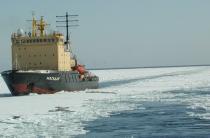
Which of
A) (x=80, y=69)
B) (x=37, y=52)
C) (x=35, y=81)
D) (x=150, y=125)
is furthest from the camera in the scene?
(x=80, y=69)

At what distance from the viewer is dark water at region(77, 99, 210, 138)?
13391mm

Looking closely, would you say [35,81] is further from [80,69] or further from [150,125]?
[150,125]

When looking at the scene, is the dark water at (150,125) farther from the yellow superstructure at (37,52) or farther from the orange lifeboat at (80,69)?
the orange lifeboat at (80,69)

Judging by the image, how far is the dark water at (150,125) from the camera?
13391 mm

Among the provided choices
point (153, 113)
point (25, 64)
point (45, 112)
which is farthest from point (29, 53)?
point (153, 113)

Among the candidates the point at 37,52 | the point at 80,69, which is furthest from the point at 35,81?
the point at 80,69

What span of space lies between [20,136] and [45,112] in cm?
667

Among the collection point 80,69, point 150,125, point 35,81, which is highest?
point 150,125

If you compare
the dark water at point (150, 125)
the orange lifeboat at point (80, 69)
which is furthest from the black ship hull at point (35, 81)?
the dark water at point (150, 125)

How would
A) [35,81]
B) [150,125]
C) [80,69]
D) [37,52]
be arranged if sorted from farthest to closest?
[80,69], [37,52], [35,81], [150,125]

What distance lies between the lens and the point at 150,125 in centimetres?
1520

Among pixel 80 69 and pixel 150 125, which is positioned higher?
pixel 150 125

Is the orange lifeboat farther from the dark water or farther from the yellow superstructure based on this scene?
the dark water

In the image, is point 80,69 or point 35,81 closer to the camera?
point 35,81
